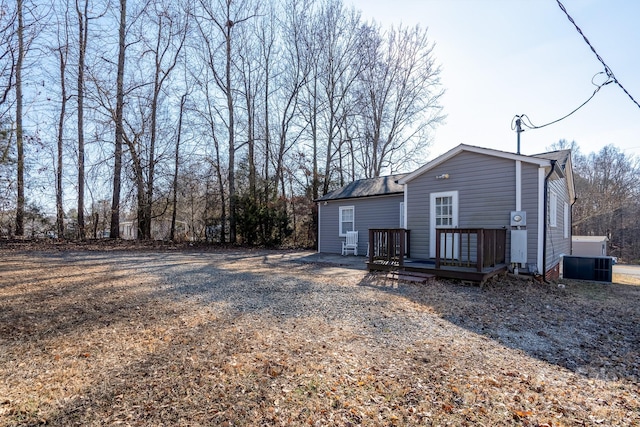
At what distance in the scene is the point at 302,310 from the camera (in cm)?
432

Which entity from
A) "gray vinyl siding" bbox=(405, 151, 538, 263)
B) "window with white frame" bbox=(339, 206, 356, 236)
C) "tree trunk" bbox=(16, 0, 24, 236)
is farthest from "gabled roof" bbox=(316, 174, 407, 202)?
"tree trunk" bbox=(16, 0, 24, 236)

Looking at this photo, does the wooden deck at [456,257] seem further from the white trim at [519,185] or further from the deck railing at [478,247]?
the white trim at [519,185]

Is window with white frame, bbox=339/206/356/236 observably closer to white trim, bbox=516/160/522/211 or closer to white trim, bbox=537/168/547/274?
white trim, bbox=516/160/522/211

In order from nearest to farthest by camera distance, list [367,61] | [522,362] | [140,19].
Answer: [522,362] → [140,19] → [367,61]

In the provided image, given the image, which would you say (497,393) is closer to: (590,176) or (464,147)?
(464,147)

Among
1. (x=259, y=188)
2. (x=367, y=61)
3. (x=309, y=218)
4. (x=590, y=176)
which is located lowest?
(x=309, y=218)

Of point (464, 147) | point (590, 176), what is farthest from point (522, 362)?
point (590, 176)

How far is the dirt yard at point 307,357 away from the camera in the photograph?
2029mm

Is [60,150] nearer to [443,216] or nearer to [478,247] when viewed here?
[443,216]

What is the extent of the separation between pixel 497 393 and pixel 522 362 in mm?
849

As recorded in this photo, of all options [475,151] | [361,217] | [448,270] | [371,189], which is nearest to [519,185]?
[475,151]

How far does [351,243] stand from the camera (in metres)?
11.7

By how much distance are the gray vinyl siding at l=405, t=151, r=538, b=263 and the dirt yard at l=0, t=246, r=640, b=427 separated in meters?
2.46

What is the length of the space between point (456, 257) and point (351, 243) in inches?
174
